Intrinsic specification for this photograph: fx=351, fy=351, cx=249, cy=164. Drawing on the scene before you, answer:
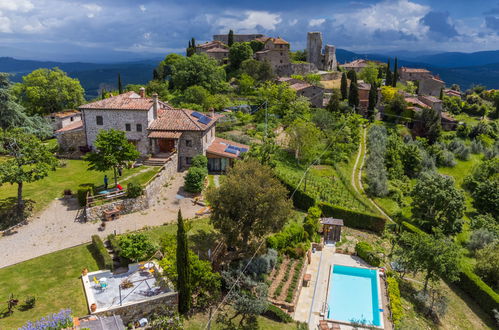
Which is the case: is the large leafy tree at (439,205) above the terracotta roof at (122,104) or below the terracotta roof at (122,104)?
below

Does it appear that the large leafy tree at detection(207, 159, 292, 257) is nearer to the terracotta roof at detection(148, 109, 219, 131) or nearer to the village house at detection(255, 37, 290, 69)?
the terracotta roof at detection(148, 109, 219, 131)

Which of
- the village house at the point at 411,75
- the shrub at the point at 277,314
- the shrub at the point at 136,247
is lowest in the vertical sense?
the shrub at the point at 277,314

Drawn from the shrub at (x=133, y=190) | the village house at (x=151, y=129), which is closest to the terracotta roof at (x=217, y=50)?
the village house at (x=151, y=129)

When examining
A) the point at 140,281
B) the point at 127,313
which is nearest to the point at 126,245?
the point at 140,281

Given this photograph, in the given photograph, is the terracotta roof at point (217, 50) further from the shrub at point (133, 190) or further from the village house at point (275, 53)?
the shrub at point (133, 190)

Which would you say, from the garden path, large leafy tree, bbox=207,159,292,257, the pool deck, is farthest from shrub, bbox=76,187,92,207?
the pool deck

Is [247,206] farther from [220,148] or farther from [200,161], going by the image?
[220,148]
